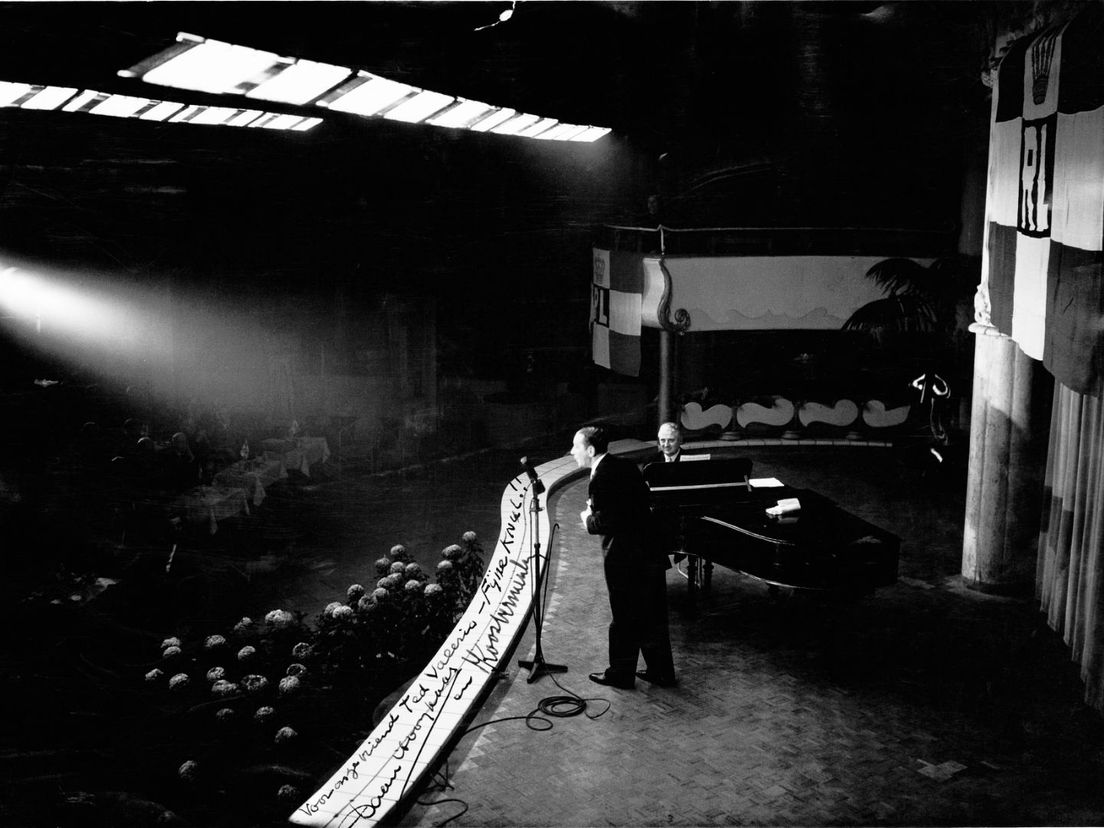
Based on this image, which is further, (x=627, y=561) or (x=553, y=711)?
(x=627, y=561)

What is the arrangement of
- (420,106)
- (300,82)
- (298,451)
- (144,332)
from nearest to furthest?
(300,82) < (420,106) < (144,332) < (298,451)

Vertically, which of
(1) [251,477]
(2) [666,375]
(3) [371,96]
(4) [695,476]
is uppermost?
(3) [371,96]

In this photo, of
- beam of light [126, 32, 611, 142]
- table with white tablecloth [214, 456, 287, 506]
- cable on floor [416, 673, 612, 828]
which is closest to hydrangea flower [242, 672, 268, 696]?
cable on floor [416, 673, 612, 828]

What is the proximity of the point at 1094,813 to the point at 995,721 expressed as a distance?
45.4 inches

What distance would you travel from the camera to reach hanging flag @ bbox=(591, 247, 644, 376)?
52.1 feet

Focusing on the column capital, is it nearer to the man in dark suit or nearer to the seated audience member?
the man in dark suit

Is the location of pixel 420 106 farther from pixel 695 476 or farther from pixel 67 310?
pixel 67 310

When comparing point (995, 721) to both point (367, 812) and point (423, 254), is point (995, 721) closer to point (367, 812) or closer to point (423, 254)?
point (367, 812)

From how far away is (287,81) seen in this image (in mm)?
7965

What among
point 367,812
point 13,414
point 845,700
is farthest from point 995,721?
point 13,414

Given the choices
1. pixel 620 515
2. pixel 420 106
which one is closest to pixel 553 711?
pixel 620 515

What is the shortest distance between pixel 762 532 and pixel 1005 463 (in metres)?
3.08

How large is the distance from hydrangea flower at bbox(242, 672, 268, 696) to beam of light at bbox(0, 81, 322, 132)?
4.59 m

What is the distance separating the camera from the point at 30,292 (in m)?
11.8
